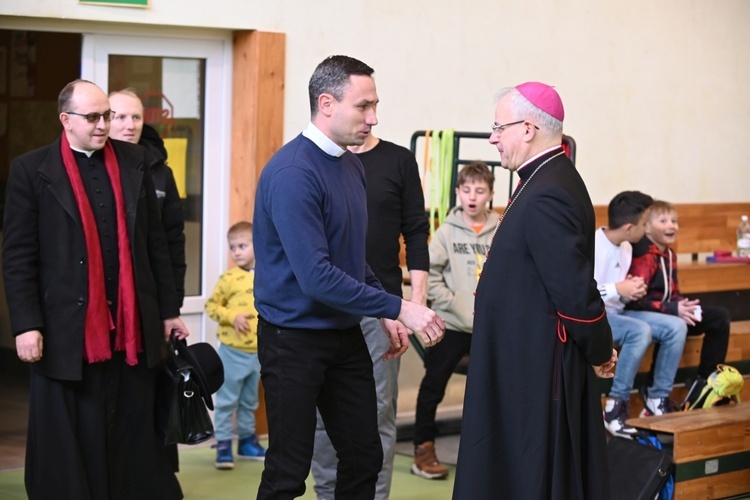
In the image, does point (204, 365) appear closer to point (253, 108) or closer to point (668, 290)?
point (253, 108)

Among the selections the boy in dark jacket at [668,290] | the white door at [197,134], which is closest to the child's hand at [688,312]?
the boy in dark jacket at [668,290]

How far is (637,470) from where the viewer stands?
524 cm

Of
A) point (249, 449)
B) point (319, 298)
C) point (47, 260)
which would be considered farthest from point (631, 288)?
point (47, 260)

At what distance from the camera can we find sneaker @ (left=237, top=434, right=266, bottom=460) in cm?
611

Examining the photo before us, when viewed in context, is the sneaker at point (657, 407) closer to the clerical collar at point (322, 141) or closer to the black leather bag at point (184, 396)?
the black leather bag at point (184, 396)

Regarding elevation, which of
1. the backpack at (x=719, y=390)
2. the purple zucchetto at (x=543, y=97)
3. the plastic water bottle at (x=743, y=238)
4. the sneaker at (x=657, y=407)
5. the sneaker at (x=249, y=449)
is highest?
the purple zucchetto at (x=543, y=97)

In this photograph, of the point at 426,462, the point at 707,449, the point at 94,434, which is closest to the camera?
the point at 94,434

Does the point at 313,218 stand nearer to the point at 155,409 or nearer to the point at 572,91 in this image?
the point at 155,409

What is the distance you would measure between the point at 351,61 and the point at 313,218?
0.53m

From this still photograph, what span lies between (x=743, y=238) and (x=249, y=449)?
379 centimetres

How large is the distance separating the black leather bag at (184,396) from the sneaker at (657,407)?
2.65 meters

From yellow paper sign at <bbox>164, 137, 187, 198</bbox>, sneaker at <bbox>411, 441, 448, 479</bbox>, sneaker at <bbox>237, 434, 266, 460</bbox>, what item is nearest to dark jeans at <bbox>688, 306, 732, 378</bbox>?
sneaker at <bbox>411, 441, 448, 479</bbox>

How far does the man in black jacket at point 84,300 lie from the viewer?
14.0 feet

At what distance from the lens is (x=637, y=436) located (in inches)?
216
